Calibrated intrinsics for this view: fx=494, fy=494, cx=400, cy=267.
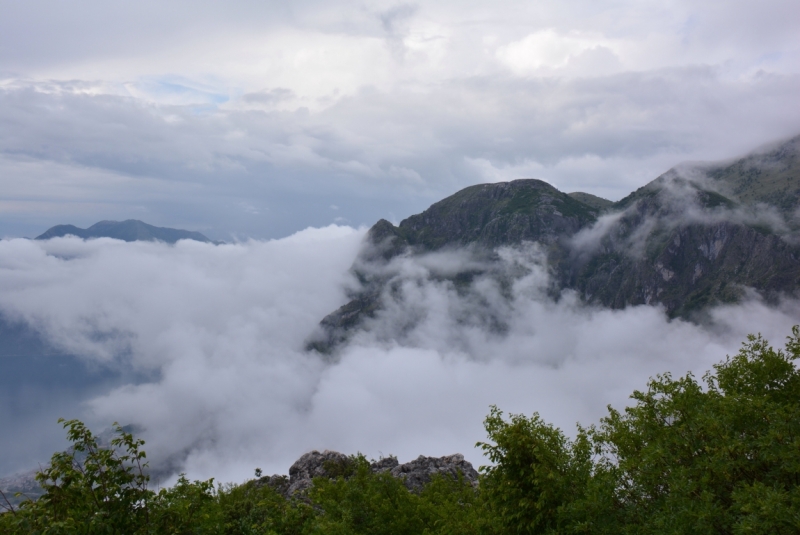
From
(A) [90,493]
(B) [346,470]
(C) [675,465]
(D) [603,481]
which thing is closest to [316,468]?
(B) [346,470]

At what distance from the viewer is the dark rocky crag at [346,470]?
323 feet

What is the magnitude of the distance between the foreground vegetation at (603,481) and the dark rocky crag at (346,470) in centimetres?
5248

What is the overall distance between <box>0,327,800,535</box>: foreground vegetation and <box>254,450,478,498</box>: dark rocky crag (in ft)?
172

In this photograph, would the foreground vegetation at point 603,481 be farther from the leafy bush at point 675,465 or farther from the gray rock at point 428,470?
the gray rock at point 428,470

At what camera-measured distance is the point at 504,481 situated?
36.2 metres

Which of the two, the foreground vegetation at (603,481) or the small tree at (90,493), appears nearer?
the small tree at (90,493)

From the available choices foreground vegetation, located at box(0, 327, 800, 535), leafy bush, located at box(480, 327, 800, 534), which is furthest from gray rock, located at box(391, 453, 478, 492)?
leafy bush, located at box(480, 327, 800, 534)

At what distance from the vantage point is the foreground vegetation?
2383cm

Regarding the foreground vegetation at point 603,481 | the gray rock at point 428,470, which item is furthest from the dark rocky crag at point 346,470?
the foreground vegetation at point 603,481

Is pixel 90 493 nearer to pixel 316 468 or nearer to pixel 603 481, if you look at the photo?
pixel 603 481

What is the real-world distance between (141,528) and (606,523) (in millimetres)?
26716

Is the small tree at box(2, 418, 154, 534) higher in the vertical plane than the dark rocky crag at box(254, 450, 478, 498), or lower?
higher

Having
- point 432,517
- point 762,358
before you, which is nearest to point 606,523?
point 762,358

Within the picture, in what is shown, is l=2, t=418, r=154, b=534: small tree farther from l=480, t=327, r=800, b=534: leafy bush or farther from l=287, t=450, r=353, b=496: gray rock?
l=287, t=450, r=353, b=496: gray rock
